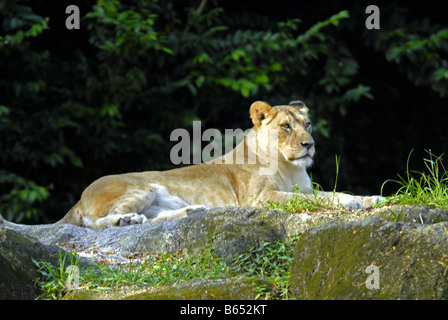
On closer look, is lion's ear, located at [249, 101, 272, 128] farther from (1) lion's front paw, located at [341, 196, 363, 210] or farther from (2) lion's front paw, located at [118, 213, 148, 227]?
(2) lion's front paw, located at [118, 213, 148, 227]

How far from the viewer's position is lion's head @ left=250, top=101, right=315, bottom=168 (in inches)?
251

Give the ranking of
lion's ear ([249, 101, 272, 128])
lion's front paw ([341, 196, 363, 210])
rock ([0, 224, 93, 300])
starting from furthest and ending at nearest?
lion's ear ([249, 101, 272, 128]), lion's front paw ([341, 196, 363, 210]), rock ([0, 224, 93, 300])

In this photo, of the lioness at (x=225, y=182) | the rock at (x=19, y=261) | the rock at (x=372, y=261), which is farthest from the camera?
the lioness at (x=225, y=182)

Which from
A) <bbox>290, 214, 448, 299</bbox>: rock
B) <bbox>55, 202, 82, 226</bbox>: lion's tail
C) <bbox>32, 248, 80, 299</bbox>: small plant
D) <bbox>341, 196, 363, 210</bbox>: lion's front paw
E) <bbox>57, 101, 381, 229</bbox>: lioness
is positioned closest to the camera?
<bbox>290, 214, 448, 299</bbox>: rock

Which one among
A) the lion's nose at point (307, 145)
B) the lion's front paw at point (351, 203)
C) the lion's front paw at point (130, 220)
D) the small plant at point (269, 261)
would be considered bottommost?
the small plant at point (269, 261)

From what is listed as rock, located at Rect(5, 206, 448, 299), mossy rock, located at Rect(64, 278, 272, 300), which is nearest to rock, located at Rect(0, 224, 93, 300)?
rock, located at Rect(5, 206, 448, 299)

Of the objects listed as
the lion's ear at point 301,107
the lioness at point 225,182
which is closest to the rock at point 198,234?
the lioness at point 225,182

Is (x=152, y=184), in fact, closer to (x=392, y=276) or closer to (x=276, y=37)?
(x=392, y=276)

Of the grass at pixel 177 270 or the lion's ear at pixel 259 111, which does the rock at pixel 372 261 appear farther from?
the lion's ear at pixel 259 111

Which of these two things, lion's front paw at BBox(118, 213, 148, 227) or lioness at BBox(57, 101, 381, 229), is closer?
lion's front paw at BBox(118, 213, 148, 227)

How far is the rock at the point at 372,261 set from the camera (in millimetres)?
3402

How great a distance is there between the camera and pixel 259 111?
6.76 metres

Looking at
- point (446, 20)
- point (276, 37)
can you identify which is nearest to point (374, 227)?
point (276, 37)

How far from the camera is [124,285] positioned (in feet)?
13.4
